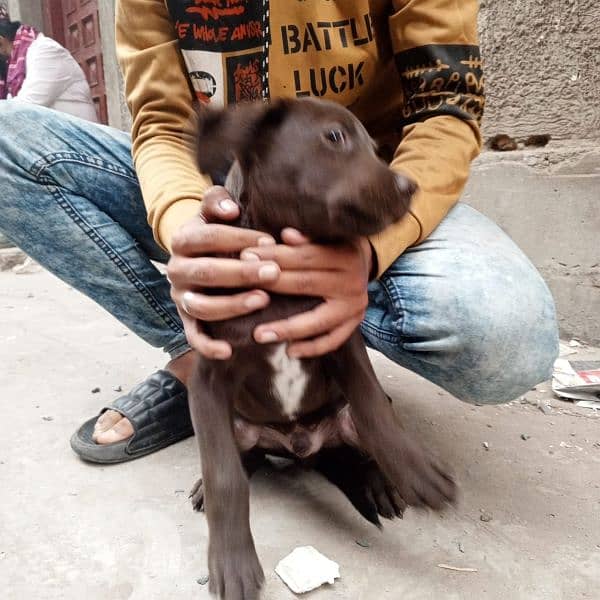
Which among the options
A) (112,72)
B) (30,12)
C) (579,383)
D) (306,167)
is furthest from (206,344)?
(30,12)

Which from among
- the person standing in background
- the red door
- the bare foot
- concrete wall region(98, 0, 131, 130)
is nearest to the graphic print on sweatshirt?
the bare foot

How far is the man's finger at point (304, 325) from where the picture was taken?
105cm

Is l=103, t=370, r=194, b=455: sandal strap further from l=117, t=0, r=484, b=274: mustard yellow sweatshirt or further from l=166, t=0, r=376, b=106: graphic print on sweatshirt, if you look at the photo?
l=166, t=0, r=376, b=106: graphic print on sweatshirt

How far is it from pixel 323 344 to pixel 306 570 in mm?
406

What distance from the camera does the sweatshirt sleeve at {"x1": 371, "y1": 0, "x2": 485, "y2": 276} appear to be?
4.45ft

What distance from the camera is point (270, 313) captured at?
3.51ft

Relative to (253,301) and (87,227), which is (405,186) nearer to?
(253,301)

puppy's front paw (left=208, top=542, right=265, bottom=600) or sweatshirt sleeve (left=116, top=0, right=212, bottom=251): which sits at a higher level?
sweatshirt sleeve (left=116, top=0, right=212, bottom=251)

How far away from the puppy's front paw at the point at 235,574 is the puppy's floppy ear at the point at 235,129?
646mm

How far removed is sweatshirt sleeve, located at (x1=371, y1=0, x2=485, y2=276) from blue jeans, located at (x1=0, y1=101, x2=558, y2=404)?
117mm

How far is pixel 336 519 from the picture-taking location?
1.27 meters

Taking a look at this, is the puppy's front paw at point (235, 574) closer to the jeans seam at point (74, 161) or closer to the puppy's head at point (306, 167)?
the puppy's head at point (306, 167)

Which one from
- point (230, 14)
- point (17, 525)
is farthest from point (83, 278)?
point (230, 14)

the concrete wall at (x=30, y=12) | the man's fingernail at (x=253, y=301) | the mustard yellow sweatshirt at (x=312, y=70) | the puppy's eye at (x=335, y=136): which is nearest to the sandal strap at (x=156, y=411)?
the mustard yellow sweatshirt at (x=312, y=70)
